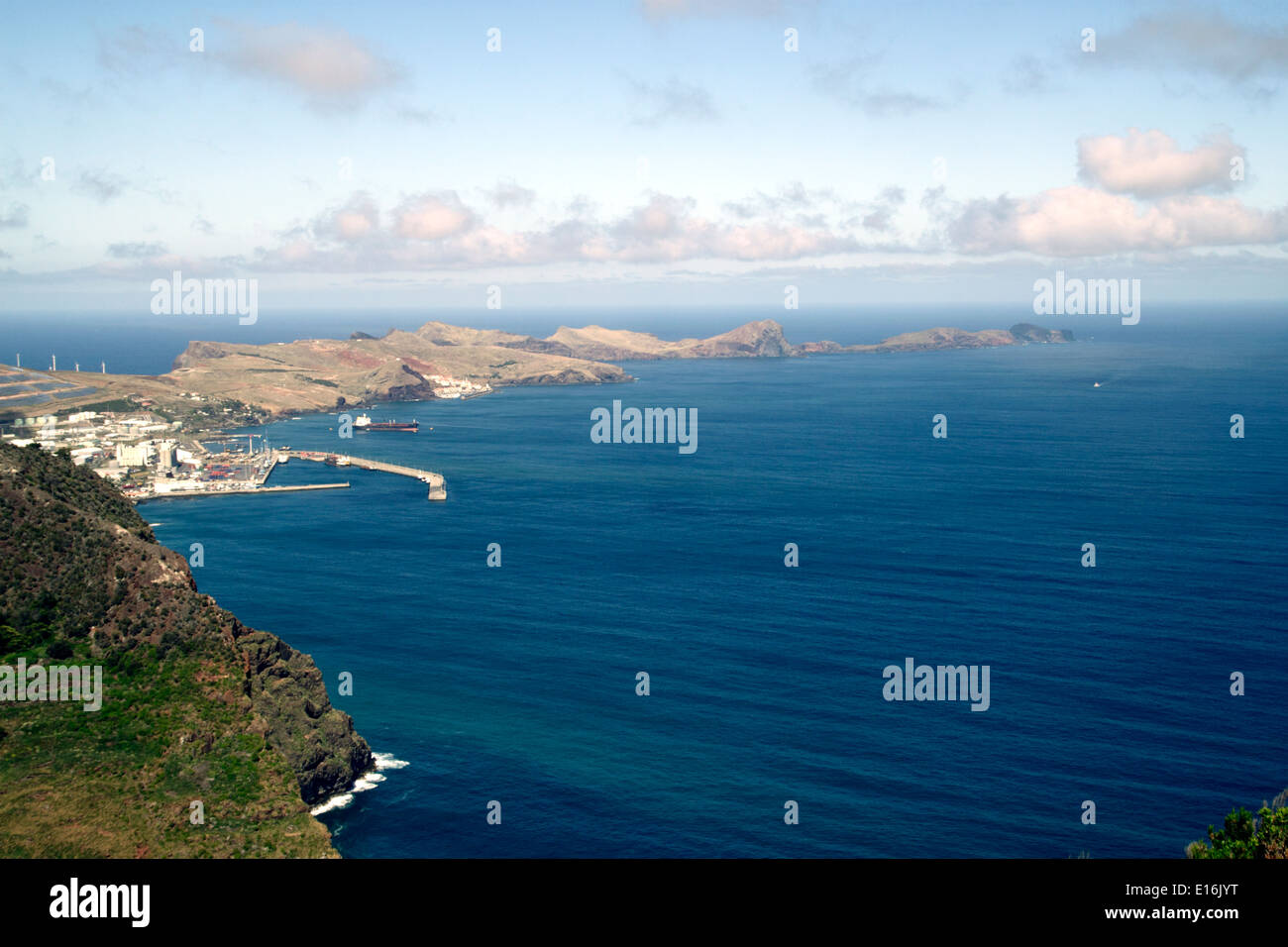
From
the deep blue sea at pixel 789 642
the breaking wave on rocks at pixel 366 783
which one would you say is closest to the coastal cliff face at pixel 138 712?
the breaking wave on rocks at pixel 366 783

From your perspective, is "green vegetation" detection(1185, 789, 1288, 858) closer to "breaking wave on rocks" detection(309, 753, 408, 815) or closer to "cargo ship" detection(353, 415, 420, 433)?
"breaking wave on rocks" detection(309, 753, 408, 815)

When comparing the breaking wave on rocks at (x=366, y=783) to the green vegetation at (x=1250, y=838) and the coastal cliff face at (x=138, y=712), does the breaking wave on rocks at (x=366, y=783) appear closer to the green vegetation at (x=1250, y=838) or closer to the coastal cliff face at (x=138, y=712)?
the coastal cliff face at (x=138, y=712)

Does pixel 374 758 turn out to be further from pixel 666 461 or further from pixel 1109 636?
pixel 666 461

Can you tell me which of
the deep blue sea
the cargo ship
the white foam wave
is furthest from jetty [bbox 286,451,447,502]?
the white foam wave

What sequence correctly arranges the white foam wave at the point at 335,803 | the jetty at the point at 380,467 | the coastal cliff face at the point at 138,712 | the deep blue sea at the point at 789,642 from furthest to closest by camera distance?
the jetty at the point at 380,467
the white foam wave at the point at 335,803
the deep blue sea at the point at 789,642
the coastal cliff face at the point at 138,712

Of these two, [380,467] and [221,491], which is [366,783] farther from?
[380,467]

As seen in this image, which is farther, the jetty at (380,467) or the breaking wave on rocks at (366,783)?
the jetty at (380,467)
